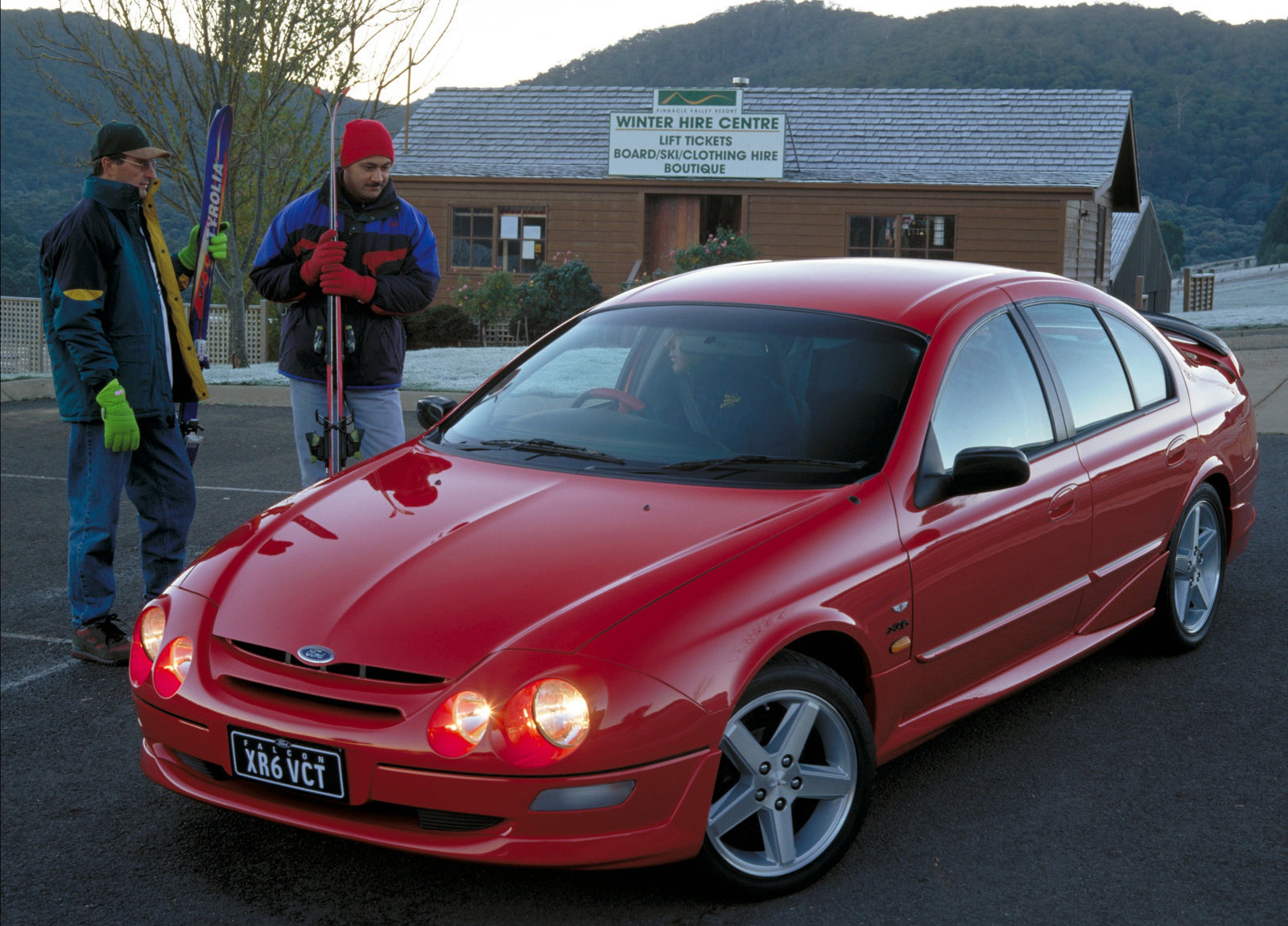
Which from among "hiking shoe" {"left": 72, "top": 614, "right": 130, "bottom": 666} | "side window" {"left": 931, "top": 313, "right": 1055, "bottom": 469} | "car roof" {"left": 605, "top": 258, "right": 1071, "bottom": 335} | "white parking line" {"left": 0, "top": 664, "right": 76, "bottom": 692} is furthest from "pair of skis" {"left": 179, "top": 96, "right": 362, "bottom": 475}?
"side window" {"left": 931, "top": 313, "right": 1055, "bottom": 469}

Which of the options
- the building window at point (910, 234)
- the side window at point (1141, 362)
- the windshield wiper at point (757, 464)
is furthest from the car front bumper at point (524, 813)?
the building window at point (910, 234)

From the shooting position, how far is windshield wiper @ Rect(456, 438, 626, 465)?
400cm

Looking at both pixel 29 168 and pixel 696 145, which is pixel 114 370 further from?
pixel 29 168

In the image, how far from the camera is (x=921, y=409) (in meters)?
3.87

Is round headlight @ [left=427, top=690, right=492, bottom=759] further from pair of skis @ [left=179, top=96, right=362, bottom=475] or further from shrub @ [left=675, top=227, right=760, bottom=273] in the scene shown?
shrub @ [left=675, top=227, right=760, bottom=273]

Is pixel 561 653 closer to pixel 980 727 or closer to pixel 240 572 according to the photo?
pixel 240 572

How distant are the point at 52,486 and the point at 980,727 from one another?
23.5 ft

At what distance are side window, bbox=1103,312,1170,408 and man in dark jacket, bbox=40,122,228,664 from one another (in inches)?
142

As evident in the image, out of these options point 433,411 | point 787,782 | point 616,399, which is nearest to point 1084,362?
point 616,399

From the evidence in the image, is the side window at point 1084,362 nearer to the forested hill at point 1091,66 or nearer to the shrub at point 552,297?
the shrub at point 552,297

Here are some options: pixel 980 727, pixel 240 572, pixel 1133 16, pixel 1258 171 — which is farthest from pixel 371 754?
pixel 1133 16

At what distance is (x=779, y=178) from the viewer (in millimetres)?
26922

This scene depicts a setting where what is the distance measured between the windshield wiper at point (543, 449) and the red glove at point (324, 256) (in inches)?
67.2

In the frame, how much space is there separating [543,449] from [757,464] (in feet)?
2.28
